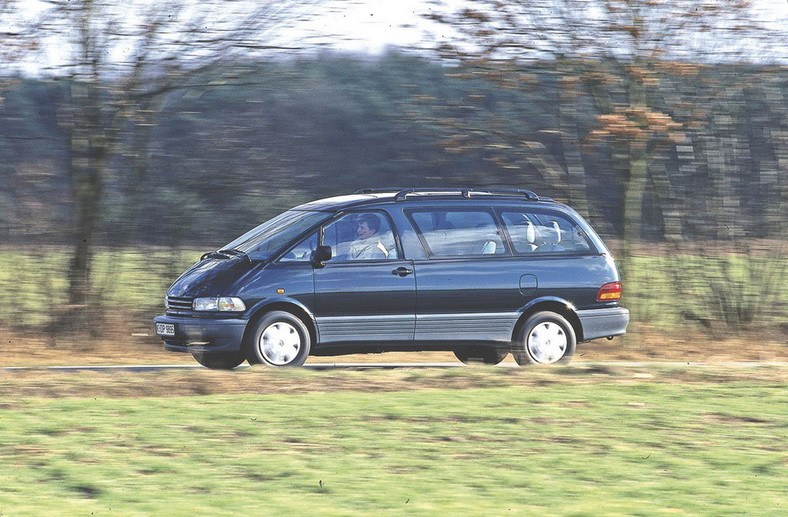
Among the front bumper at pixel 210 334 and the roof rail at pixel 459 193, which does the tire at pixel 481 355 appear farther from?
the front bumper at pixel 210 334

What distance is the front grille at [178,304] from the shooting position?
12.6 meters

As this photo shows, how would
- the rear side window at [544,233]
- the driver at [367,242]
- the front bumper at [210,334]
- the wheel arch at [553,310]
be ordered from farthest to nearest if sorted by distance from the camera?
1. the rear side window at [544,233]
2. the wheel arch at [553,310]
3. the driver at [367,242]
4. the front bumper at [210,334]

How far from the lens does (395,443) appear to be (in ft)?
28.2

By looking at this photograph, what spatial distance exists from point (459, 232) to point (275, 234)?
1845 mm

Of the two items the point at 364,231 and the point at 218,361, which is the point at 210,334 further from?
the point at 364,231

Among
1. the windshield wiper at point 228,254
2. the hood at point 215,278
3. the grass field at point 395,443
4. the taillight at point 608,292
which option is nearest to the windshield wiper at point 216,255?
the windshield wiper at point 228,254

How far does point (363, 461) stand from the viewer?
26.3 ft

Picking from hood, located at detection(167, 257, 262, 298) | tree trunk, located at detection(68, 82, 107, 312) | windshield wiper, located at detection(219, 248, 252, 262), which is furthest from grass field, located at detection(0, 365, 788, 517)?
tree trunk, located at detection(68, 82, 107, 312)

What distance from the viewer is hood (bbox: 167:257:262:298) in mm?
12391

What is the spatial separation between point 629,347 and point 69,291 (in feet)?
22.3

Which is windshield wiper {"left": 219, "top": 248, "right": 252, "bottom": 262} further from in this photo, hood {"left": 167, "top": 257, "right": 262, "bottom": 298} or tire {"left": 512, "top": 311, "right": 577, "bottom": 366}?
tire {"left": 512, "top": 311, "right": 577, "bottom": 366}

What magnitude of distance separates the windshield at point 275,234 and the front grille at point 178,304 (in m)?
0.78

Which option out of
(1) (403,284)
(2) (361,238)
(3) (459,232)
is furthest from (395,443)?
(3) (459,232)

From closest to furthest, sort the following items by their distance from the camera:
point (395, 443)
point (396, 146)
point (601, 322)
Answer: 1. point (395, 443)
2. point (601, 322)
3. point (396, 146)
